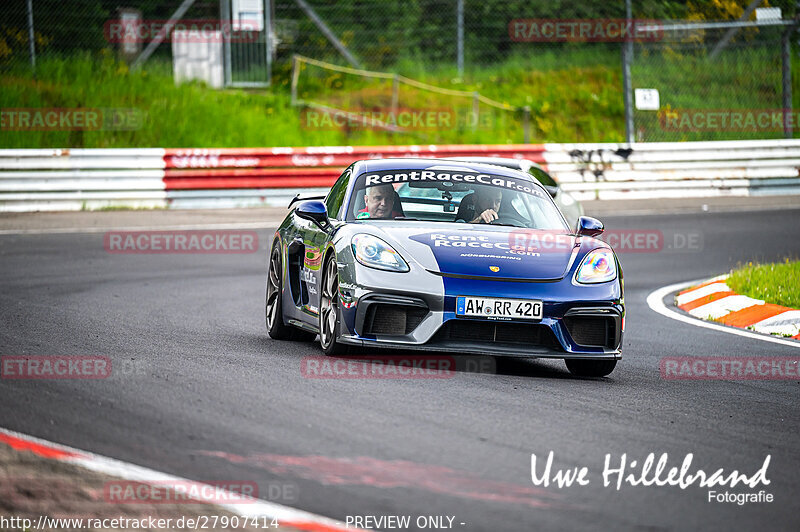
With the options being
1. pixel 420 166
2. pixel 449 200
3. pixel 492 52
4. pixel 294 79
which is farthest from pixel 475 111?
pixel 449 200

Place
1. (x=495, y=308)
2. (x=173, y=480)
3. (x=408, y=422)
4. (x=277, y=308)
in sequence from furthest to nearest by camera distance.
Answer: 1. (x=277, y=308)
2. (x=495, y=308)
3. (x=408, y=422)
4. (x=173, y=480)

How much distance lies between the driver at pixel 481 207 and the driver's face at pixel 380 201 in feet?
1.53

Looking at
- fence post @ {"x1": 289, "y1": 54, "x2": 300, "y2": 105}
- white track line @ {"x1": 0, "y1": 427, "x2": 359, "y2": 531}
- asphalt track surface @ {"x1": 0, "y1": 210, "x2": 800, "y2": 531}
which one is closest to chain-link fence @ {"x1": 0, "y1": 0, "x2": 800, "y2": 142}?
fence post @ {"x1": 289, "y1": 54, "x2": 300, "y2": 105}

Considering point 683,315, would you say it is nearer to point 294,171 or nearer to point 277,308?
point 277,308

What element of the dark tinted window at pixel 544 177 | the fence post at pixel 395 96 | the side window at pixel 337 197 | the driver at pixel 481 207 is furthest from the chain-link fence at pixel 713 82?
the driver at pixel 481 207

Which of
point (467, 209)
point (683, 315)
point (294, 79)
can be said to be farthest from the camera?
point (294, 79)

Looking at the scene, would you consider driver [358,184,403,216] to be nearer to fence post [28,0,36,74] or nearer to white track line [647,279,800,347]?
white track line [647,279,800,347]

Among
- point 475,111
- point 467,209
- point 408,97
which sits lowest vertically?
point 467,209

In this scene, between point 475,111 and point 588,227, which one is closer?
point 588,227

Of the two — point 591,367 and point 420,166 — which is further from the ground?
point 420,166

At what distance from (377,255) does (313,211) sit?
89 centimetres

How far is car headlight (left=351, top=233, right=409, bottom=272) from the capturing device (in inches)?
292

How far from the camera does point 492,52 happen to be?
2592cm

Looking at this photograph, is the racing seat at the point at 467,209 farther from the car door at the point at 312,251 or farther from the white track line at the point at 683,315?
the white track line at the point at 683,315
